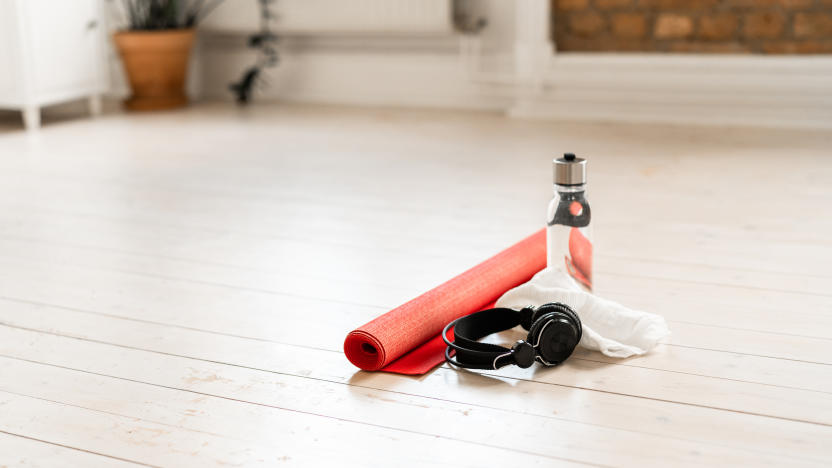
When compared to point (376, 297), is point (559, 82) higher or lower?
higher

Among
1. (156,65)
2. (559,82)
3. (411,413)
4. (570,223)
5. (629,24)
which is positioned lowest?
(411,413)

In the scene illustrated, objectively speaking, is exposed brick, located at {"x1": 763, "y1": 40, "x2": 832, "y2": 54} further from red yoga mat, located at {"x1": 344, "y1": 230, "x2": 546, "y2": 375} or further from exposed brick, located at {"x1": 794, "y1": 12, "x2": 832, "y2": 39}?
red yoga mat, located at {"x1": 344, "y1": 230, "x2": 546, "y2": 375}

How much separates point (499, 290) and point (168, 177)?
1580 mm

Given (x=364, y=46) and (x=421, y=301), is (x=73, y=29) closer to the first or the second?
(x=364, y=46)

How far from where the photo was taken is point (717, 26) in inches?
144

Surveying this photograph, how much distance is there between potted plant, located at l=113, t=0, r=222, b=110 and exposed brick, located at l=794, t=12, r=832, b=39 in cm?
257

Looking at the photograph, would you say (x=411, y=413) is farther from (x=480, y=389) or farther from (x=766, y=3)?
(x=766, y=3)

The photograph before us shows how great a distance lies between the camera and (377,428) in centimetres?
126

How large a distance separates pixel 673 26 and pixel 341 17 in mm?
1434

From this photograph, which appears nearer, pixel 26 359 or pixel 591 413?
pixel 591 413

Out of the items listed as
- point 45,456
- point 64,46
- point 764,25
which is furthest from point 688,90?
point 45,456

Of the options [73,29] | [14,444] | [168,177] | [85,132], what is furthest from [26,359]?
[73,29]

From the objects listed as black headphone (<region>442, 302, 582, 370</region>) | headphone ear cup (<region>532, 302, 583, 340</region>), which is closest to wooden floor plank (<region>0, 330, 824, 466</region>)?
black headphone (<region>442, 302, 582, 370</region>)

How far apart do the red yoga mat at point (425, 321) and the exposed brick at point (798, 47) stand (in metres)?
2.31
